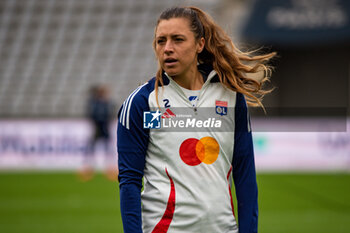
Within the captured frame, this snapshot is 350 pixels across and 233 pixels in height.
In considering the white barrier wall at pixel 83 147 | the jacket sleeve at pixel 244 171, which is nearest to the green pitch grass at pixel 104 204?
the white barrier wall at pixel 83 147

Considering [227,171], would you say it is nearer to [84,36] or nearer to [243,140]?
[243,140]

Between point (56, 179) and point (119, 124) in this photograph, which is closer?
point (119, 124)

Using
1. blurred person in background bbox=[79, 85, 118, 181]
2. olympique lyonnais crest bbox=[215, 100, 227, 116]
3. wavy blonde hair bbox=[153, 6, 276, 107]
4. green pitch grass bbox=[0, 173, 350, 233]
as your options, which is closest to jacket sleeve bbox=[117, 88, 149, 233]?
wavy blonde hair bbox=[153, 6, 276, 107]

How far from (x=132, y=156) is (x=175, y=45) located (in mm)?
567

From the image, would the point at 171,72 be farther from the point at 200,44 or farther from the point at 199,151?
the point at 199,151

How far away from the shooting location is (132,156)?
2.36m

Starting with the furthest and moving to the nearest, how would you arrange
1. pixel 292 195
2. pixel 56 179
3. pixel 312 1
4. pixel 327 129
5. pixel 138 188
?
pixel 312 1, pixel 327 129, pixel 56 179, pixel 292 195, pixel 138 188

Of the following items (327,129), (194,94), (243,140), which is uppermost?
(327,129)

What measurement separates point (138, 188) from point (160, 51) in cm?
67

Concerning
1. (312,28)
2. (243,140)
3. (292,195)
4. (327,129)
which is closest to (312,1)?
(312,28)

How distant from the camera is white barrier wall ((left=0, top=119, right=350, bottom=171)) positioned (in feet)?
44.4

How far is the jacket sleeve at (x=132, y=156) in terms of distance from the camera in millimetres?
2318

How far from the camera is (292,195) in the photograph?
32.1 ft

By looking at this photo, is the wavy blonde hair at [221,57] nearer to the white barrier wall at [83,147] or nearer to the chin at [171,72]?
the chin at [171,72]
